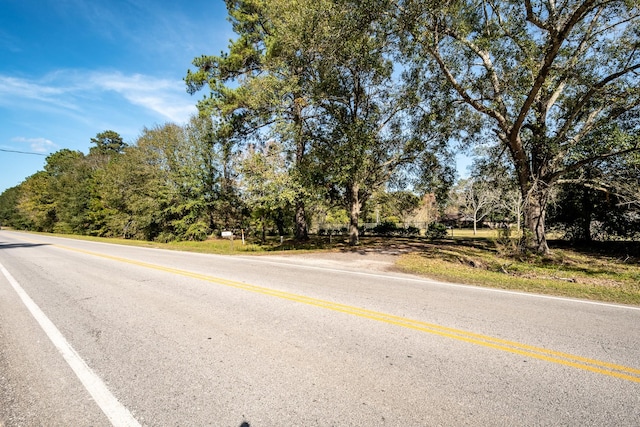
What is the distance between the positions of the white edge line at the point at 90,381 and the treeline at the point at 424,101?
444 inches

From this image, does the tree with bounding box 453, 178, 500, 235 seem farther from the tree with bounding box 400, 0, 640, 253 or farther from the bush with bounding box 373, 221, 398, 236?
the tree with bounding box 400, 0, 640, 253

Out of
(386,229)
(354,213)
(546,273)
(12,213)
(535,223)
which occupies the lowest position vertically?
(546,273)

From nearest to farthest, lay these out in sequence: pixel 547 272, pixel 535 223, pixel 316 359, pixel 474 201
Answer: pixel 316 359 < pixel 547 272 < pixel 535 223 < pixel 474 201

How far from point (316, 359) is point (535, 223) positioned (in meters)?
13.5

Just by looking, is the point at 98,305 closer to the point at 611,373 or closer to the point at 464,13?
the point at 611,373

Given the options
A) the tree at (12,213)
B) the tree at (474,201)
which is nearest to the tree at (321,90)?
the tree at (474,201)

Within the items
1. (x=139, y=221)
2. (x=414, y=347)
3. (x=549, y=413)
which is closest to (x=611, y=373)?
(x=549, y=413)

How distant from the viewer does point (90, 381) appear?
3.06 meters

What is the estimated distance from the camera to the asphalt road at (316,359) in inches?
100

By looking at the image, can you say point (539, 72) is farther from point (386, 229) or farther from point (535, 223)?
point (386, 229)

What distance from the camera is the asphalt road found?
2547mm

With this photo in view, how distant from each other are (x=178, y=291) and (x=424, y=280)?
21.4ft

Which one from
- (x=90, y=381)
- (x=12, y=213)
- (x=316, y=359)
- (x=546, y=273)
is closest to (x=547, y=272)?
(x=546, y=273)

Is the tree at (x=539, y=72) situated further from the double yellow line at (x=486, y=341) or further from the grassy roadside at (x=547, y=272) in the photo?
the double yellow line at (x=486, y=341)
